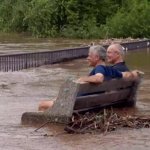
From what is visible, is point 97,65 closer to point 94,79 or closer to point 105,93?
point 94,79

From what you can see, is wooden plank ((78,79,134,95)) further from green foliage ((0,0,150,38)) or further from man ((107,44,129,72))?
green foliage ((0,0,150,38))

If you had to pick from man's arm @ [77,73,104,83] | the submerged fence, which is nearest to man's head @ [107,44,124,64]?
man's arm @ [77,73,104,83]

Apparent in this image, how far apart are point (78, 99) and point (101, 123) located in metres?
0.51

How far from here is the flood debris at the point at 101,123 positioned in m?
8.85

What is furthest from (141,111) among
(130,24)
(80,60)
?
(130,24)

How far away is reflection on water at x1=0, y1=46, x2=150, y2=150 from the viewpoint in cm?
798

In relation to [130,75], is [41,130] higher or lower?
lower

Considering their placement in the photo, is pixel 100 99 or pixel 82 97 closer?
pixel 82 97

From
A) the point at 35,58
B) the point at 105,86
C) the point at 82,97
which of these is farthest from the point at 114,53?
the point at 35,58

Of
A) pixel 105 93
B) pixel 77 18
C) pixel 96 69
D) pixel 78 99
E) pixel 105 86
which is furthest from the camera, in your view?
pixel 77 18

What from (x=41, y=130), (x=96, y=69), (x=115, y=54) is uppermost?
(x=115, y=54)

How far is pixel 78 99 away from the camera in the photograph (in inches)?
360

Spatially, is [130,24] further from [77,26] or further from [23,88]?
[23,88]

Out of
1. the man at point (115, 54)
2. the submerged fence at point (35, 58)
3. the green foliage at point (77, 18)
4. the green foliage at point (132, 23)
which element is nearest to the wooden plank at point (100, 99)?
the man at point (115, 54)
